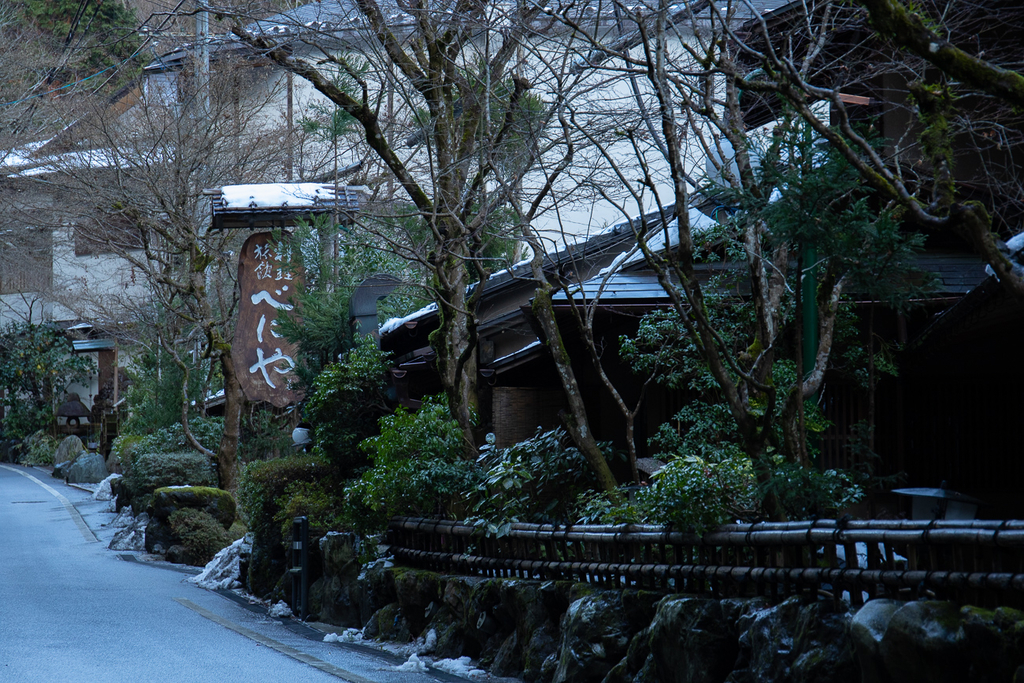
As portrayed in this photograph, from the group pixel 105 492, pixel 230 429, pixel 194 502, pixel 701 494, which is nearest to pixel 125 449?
pixel 105 492

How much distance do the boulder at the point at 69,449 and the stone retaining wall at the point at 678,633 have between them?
27987mm

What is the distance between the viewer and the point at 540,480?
10.2 meters

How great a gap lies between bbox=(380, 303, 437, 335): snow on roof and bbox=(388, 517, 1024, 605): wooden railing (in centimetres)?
460

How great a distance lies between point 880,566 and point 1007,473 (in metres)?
6.76

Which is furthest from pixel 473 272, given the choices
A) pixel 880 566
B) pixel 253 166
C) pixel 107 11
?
pixel 107 11

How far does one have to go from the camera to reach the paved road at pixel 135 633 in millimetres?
9250

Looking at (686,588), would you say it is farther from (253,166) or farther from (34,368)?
(34,368)

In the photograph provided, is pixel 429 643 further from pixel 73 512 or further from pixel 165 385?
pixel 73 512

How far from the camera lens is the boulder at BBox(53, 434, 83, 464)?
36344 millimetres

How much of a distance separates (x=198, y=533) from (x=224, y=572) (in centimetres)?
354

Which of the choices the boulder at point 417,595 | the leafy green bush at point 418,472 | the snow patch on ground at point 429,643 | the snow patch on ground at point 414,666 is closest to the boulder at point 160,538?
the leafy green bush at point 418,472

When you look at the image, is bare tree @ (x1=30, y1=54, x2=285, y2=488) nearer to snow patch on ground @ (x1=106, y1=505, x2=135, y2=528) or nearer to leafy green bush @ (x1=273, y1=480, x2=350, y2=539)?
snow patch on ground @ (x1=106, y1=505, x2=135, y2=528)

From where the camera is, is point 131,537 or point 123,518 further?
point 123,518

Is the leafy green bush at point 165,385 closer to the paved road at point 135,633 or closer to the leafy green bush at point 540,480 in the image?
the paved road at point 135,633
